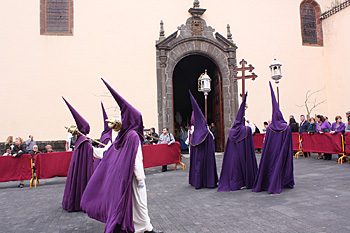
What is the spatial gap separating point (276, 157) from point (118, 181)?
151 inches

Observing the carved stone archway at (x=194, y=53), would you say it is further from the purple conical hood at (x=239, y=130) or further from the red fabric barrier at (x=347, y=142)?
the purple conical hood at (x=239, y=130)

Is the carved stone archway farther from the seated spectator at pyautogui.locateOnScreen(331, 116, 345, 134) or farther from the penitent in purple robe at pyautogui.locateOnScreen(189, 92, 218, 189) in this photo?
the penitent in purple robe at pyautogui.locateOnScreen(189, 92, 218, 189)

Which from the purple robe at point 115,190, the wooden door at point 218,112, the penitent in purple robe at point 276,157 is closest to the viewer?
the purple robe at point 115,190

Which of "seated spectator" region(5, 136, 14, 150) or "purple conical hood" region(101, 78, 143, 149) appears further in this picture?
"seated spectator" region(5, 136, 14, 150)

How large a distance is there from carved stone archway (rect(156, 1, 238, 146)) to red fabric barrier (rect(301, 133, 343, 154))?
3498 millimetres

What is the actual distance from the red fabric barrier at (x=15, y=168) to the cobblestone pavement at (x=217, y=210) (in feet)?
1.74

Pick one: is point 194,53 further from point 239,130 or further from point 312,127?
point 239,130

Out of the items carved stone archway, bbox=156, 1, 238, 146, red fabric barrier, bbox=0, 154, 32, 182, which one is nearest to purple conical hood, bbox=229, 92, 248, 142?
red fabric barrier, bbox=0, 154, 32, 182

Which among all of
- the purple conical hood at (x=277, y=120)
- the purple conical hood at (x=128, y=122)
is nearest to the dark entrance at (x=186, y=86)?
the purple conical hood at (x=277, y=120)

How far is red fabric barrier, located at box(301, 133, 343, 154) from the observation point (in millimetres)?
9594

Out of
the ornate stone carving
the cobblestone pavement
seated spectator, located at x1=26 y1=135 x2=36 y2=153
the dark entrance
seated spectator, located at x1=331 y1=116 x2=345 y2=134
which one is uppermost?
the ornate stone carving

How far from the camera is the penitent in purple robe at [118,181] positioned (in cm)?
355

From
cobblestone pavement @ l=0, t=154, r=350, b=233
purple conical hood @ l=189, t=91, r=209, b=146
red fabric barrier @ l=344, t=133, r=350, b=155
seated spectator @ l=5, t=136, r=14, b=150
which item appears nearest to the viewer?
cobblestone pavement @ l=0, t=154, r=350, b=233

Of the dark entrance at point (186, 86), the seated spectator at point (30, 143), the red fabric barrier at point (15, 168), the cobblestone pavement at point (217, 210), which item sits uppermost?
the dark entrance at point (186, 86)
